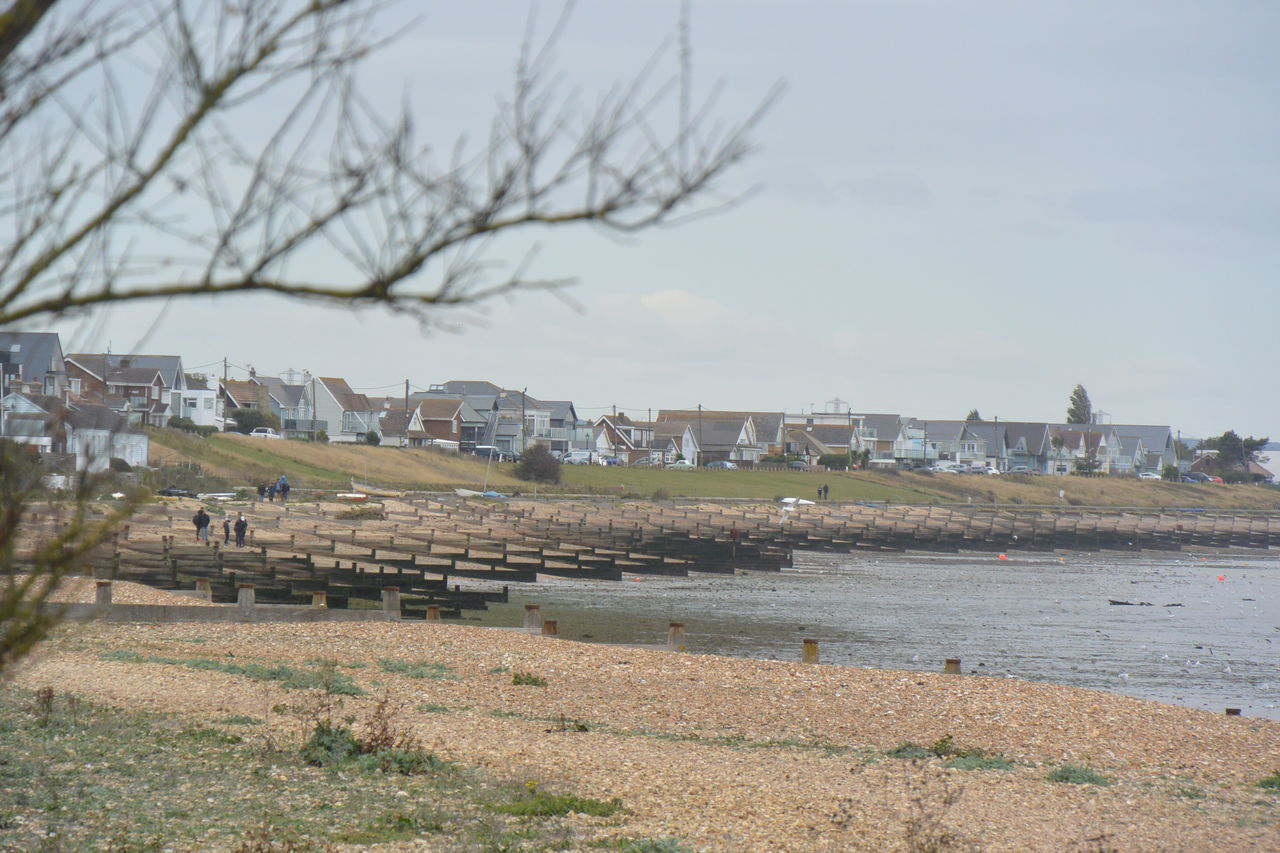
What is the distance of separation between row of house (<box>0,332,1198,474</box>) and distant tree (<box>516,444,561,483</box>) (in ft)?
42.6

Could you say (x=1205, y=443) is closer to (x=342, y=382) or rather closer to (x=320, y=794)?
(x=342, y=382)

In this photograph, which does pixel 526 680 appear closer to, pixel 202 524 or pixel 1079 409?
pixel 202 524

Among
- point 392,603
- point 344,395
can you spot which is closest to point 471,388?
point 344,395

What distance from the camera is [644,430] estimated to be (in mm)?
142750

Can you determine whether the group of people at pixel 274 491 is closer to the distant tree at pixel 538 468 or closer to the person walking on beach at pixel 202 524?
the person walking on beach at pixel 202 524

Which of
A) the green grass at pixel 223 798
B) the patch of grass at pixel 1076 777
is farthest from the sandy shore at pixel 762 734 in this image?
the green grass at pixel 223 798

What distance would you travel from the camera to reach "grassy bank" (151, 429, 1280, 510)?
2731 inches

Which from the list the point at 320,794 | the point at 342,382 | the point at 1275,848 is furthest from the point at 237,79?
the point at 342,382

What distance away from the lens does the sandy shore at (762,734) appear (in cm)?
988

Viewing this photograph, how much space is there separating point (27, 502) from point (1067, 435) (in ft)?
511

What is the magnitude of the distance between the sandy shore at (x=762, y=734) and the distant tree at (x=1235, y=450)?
153604 millimetres

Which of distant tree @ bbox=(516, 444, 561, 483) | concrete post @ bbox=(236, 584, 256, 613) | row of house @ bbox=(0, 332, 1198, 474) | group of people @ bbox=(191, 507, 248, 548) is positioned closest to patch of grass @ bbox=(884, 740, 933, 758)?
concrete post @ bbox=(236, 584, 256, 613)

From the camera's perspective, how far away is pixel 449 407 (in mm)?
112125

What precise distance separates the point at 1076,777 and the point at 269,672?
9758 mm
